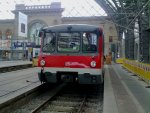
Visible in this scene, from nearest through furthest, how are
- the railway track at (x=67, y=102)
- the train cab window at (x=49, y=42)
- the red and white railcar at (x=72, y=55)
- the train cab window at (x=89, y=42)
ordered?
the railway track at (x=67, y=102)
the red and white railcar at (x=72, y=55)
the train cab window at (x=89, y=42)
the train cab window at (x=49, y=42)

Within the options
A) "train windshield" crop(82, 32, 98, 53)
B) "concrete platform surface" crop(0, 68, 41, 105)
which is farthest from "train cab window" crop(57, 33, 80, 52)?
"concrete platform surface" crop(0, 68, 41, 105)

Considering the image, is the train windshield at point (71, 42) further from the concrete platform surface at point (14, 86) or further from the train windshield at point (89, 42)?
the concrete platform surface at point (14, 86)

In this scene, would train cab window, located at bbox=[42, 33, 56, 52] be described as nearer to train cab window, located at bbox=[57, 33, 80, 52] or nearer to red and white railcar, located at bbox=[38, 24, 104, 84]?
red and white railcar, located at bbox=[38, 24, 104, 84]

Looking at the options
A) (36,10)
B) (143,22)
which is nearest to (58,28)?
(143,22)

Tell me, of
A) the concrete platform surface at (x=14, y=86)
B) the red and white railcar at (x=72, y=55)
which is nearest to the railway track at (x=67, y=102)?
the concrete platform surface at (x=14, y=86)

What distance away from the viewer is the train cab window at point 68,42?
42.2ft

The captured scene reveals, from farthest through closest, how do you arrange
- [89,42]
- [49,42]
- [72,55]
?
[49,42] → [89,42] → [72,55]

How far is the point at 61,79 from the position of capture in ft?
42.4

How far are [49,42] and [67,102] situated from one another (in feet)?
8.66

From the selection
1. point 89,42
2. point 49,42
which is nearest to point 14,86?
point 49,42

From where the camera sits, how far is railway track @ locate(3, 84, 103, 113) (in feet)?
34.3

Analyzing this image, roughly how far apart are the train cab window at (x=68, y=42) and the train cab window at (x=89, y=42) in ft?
0.78

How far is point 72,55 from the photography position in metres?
12.6

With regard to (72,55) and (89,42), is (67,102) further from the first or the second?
(89,42)
